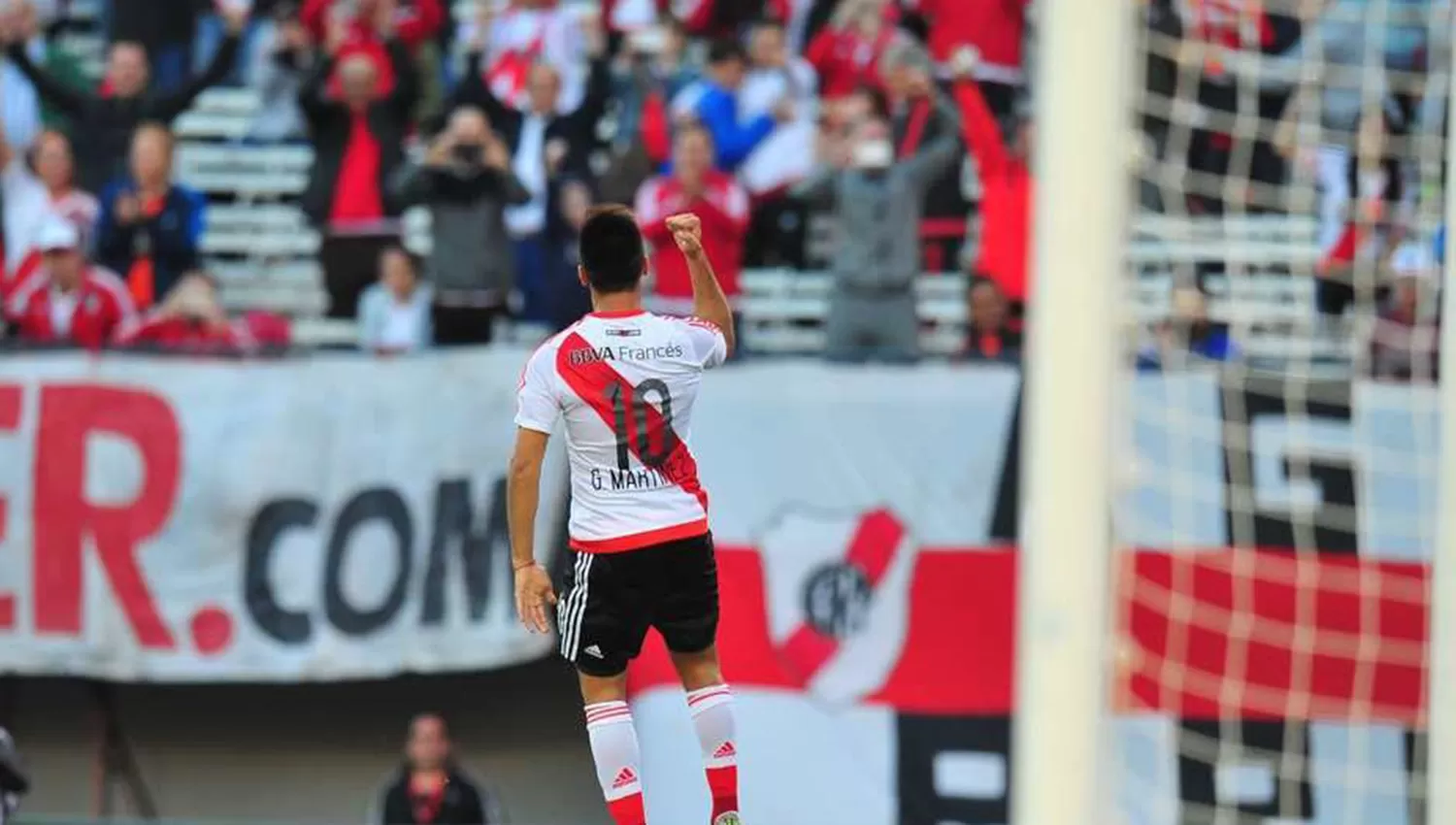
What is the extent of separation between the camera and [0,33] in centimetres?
1473

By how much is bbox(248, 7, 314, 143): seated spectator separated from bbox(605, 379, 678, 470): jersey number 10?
25.5 ft

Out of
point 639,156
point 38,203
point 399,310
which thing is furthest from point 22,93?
point 639,156

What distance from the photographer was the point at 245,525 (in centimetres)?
1278

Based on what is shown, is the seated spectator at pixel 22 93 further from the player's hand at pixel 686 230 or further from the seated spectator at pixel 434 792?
the player's hand at pixel 686 230

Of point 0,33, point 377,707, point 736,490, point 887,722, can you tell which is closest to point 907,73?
point 736,490

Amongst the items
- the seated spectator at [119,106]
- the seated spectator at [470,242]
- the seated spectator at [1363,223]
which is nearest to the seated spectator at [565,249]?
the seated spectator at [470,242]

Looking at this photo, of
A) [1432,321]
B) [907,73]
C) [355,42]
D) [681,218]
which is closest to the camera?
[681,218]

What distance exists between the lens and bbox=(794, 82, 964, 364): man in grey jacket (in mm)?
12203

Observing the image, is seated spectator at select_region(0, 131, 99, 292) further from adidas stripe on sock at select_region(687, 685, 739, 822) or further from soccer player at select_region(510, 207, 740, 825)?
adidas stripe on sock at select_region(687, 685, 739, 822)

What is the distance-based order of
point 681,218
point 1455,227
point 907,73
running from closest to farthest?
point 1455,227
point 681,218
point 907,73

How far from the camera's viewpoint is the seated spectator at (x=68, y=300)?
1307cm

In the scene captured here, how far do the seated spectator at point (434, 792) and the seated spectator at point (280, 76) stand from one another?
4.15 metres

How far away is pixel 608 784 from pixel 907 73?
Result: 5957 mm

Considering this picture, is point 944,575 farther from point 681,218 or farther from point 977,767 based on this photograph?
point 681,218
